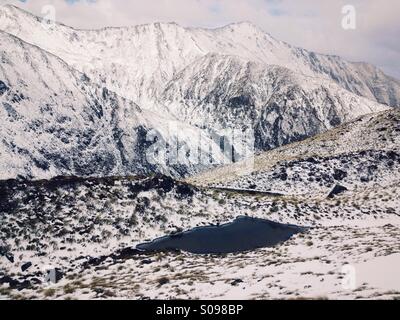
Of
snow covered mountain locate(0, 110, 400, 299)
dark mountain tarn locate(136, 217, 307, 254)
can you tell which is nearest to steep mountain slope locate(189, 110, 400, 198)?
snow covered mountain locate(0, 110, 400, 299)

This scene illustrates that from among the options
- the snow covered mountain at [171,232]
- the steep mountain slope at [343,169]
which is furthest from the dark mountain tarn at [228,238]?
the steep mountain slope at [343,169]

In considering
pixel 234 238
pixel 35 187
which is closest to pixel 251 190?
pixel 234 238

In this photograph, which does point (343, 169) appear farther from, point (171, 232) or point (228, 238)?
point (171, 232)

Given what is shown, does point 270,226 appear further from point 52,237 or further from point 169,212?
point 52,237

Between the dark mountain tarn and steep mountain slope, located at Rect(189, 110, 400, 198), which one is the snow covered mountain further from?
the dark mountain tarn

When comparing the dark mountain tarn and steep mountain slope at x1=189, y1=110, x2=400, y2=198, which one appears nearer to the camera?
the dark mountain tarn
